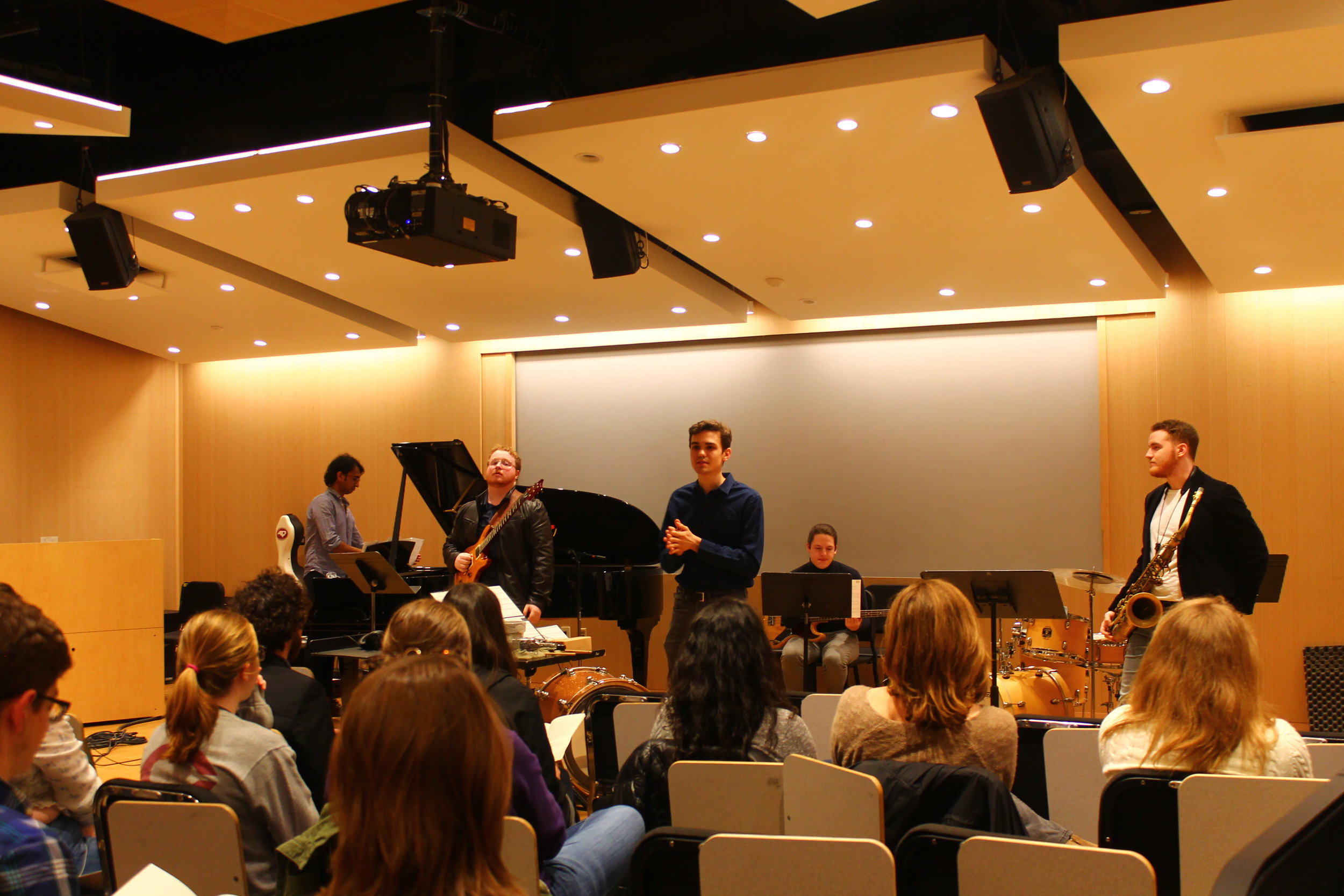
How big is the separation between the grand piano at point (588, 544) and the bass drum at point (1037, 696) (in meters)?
2.13

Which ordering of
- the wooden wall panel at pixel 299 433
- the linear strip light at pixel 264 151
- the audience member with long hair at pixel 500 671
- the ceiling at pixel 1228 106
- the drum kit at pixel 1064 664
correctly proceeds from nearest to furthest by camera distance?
the audience member with long hair at pixel 500 671
the ceiling at pixel 1228 106
the linear strip light at pixel 264 151
the drum kit at pixel 1064 664
the wooden wall panel at pixel 299 433

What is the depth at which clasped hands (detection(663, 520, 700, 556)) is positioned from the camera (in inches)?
187

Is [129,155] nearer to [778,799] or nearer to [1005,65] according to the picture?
[1005,65]

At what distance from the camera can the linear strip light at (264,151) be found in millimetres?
4969

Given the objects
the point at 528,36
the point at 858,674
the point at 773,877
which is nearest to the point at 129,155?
the point at 528,36

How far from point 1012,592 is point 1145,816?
2.91 metres

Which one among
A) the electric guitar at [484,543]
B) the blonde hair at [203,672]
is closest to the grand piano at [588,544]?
the electric guitar at [484,543]

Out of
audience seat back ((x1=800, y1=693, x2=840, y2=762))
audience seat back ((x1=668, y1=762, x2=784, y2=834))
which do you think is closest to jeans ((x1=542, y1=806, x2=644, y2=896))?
audience seat back ((x1=668, y1=762, x2=784, y2=834))

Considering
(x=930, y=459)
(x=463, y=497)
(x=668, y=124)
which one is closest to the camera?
(x=668, y=124)

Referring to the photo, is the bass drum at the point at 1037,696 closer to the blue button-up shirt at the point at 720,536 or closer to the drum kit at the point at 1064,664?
the drum kit at the point at 1064,664

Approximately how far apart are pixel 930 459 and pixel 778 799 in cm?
598

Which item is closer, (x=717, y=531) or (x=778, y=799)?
(x=778, y=799)

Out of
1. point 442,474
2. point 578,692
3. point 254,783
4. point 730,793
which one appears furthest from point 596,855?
point 442,474

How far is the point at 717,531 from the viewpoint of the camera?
505 centimetres
